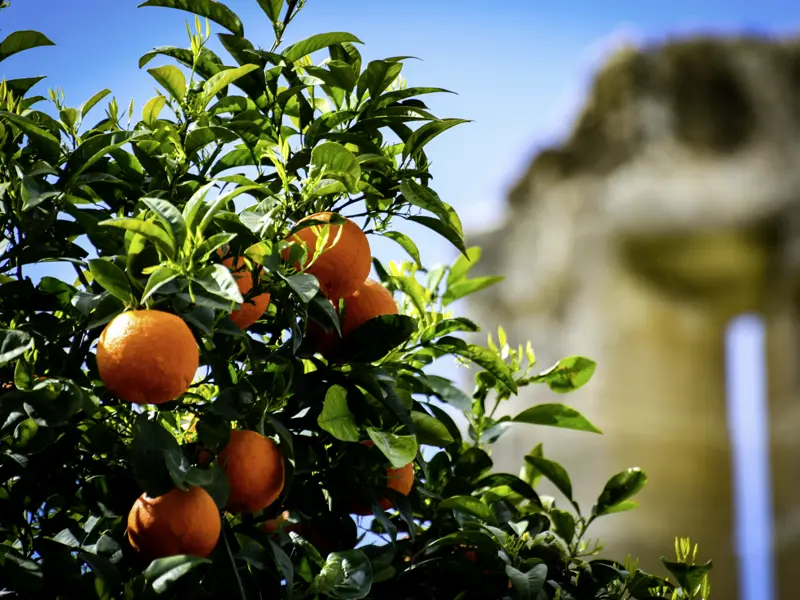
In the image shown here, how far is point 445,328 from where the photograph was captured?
748mm

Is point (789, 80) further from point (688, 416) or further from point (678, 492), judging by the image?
point (678, 492)

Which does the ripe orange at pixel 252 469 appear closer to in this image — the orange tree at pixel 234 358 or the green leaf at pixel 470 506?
the orange tree at pixel 234 358

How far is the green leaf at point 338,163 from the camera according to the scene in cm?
61

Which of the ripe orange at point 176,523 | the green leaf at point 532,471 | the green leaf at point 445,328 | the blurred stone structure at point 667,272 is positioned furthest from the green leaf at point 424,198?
Answer: the blurred stone structure at point 667,272

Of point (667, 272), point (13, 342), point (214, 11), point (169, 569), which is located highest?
point (667, 272)

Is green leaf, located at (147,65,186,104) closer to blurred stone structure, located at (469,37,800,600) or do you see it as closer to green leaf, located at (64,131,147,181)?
green leaf, located at (64,131,147,181)

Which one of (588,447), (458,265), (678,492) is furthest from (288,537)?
(678,492)

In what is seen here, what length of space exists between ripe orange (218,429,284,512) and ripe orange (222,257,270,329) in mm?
69

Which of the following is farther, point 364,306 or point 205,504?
point 364,306

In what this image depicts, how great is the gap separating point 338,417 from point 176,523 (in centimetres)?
11

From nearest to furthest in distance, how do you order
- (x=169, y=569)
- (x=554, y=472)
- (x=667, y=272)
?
(x=169, y=569)
(x=554, y=472)
(x=667, y=272)

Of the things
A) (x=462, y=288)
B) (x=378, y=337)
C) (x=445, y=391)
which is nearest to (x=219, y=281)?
(x=378, y=337)

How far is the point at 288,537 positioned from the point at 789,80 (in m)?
5.42

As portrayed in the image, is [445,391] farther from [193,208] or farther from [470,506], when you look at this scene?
[193,208]
